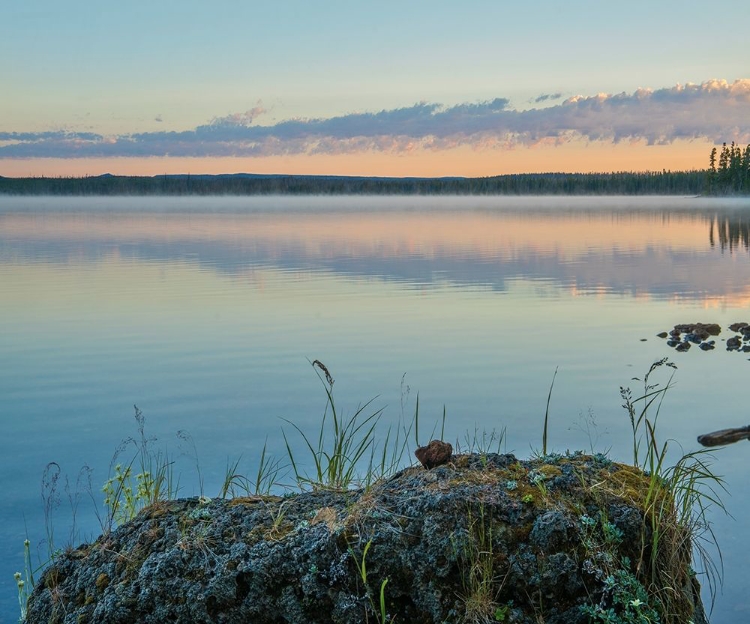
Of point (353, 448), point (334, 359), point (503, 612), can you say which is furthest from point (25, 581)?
point (334, 359)

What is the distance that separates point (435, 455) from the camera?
16.1 feet

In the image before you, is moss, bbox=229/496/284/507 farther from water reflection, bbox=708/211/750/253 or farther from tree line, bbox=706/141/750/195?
tree line, bbox=706/141/750/195

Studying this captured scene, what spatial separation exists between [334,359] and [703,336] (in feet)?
24.6

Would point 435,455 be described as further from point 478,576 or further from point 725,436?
point 725,436

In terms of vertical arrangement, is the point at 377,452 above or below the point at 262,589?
below

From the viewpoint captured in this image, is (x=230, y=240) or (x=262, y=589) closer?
(x=262, y=589)

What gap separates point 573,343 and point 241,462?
28.8 ft

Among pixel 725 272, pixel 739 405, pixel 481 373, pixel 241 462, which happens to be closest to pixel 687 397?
pixel 739 405

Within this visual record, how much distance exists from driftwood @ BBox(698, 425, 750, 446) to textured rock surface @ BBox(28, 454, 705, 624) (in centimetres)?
614

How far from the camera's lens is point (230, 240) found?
5062 cm

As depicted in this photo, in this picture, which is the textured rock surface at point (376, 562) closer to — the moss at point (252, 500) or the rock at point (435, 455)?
the moss at point (252, 500)

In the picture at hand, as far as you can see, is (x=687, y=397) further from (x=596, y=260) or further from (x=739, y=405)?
(x=596, y=260)

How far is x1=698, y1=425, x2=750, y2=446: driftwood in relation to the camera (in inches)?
403

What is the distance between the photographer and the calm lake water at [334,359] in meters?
9.81
